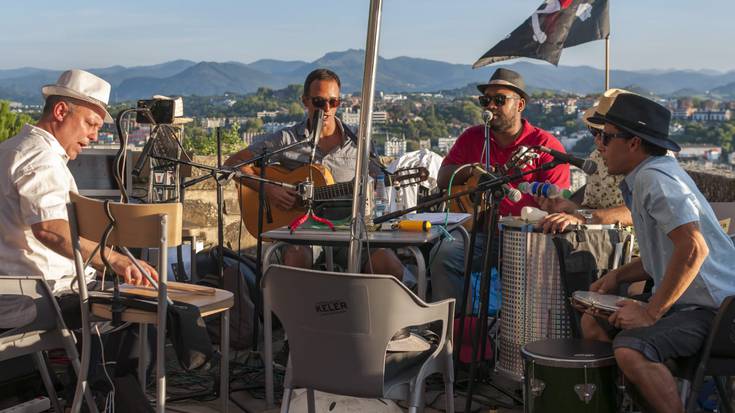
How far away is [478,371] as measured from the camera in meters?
4.70

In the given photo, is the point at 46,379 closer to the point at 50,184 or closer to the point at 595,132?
the point at 50,184

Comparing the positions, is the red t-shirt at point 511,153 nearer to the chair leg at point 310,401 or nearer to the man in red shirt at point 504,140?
the man in red shirt at point 504,140

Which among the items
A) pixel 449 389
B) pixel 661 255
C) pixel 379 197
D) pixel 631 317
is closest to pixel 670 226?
pixel 661 255

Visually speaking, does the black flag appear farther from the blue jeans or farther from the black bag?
Result: the black bag

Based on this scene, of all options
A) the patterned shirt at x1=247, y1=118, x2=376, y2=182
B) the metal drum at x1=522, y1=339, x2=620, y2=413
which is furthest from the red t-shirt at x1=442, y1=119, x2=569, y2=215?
the metal drum at x1=522, y1=339, x2=620, y2=413

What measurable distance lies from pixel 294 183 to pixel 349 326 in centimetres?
286

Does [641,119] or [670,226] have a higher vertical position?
[641,119]

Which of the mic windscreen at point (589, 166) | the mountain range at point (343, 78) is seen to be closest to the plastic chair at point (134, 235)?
the mic windscreen at point (589, 166)

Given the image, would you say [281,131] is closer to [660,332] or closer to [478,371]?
[478,371]

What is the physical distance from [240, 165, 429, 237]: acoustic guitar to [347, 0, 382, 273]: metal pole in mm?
1110

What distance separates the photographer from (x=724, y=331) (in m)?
3.39

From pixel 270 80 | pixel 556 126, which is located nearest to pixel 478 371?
pixel 556 126

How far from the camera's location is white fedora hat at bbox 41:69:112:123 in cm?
406

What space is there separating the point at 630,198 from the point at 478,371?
1330 millimetres
